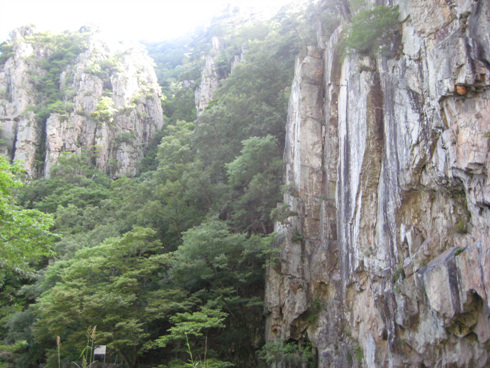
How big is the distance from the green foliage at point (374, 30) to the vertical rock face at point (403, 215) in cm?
30

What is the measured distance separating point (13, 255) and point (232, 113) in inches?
550

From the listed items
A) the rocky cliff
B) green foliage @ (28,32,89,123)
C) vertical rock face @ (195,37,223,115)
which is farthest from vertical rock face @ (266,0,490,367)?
green foliage @ (28,32,89,123)

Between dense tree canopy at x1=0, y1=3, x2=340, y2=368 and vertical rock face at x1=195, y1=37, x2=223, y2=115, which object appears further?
vertical rock face at x1=195, y1=37, x2=223, y2=115

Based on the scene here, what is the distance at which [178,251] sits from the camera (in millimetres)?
15352

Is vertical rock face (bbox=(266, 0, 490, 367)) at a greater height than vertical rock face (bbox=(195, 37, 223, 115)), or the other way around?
vertical rock face (bbox=(195, 37, 223, 115))

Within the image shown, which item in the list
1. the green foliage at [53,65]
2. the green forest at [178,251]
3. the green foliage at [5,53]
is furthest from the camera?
the green foliage at [5,53]

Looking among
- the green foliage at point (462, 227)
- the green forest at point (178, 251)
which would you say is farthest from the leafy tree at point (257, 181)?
the green foliage at point (462, 227)

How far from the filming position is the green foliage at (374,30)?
10.3 m

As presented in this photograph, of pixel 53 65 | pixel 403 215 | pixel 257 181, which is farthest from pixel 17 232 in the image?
pixel 53 65

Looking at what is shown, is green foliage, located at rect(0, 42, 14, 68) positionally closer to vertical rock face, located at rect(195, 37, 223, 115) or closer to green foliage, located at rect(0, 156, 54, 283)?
vertical rock face, located at rect(195, 37, 223, 115)

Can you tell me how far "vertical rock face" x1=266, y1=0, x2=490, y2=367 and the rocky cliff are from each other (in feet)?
83.4

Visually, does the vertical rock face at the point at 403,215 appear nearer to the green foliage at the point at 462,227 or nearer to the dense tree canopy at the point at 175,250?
the green foliage at the point at 462,227

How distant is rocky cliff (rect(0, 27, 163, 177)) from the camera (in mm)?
35875

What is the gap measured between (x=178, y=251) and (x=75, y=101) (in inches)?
1150
